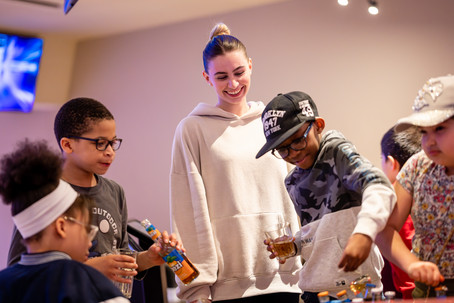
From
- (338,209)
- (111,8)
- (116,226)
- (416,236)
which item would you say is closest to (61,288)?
(116,226)

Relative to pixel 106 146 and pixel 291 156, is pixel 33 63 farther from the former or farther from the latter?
pixel 291 156

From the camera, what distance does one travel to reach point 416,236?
1658 millimetres

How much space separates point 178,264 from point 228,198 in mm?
410

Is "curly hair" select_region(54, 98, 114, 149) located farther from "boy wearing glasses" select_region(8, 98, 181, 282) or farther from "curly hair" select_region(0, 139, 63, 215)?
"curly hair" select_region(0, 139, 63, 215)

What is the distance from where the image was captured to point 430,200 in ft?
5.27

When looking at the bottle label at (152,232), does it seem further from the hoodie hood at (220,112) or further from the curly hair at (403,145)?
the curly hair at (403,145)

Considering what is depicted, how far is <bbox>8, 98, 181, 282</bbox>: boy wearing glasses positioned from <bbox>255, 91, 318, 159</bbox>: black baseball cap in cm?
50

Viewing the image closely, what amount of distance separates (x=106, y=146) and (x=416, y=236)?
3.71ft

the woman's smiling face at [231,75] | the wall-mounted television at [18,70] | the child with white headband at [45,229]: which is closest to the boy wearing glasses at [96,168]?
the child with white headband at [45,229]

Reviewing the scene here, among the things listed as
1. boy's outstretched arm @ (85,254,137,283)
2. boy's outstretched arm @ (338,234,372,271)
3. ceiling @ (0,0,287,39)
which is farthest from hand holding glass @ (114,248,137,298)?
ceiling @ (0,0,287,39)

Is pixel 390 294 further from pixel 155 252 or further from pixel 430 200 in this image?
pixel 155 252

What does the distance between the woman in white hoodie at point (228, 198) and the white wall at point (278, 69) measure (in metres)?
1.90

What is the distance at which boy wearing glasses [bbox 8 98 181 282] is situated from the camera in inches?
79.7

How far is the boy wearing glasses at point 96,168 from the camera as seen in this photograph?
2.02m
